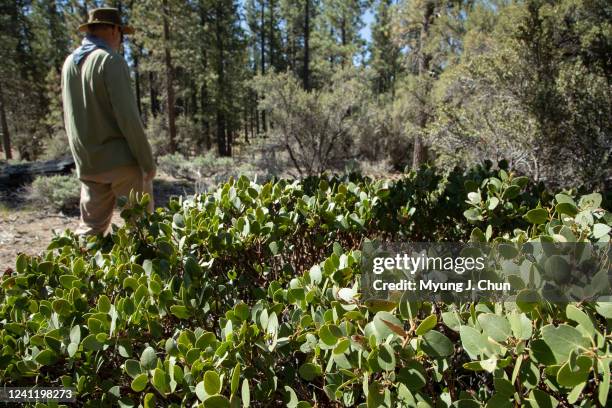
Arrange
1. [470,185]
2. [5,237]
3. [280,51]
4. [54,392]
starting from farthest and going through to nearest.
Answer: [280,51]
[5,237]
[470,185]
[54,392]

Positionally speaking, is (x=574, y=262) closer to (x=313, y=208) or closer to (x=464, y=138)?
(x=313, y=208)

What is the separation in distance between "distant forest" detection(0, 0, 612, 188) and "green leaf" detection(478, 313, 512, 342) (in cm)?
219

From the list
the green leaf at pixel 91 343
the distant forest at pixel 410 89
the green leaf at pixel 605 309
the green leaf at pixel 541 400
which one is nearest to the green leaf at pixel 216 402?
the green leaf at pixel 91 343

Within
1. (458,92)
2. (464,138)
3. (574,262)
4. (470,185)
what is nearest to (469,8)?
(458,92)

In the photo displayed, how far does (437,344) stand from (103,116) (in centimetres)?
295

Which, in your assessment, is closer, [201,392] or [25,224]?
[201,392]

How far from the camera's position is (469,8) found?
464 inches

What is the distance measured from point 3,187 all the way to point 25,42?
1920 centimetres

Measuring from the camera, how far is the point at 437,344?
2.57 feet

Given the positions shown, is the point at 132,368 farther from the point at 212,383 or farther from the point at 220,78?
the point at 220,78

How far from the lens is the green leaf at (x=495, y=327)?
0.76 meters

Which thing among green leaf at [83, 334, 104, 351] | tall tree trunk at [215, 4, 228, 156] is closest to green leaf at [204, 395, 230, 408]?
green leaf at [83, 334, 104, 351]

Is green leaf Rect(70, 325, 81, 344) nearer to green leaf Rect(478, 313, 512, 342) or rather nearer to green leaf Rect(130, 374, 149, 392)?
green leaf Rect(130, 374, 149, 392)

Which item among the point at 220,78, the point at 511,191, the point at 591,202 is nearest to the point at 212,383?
the point at 591,202
